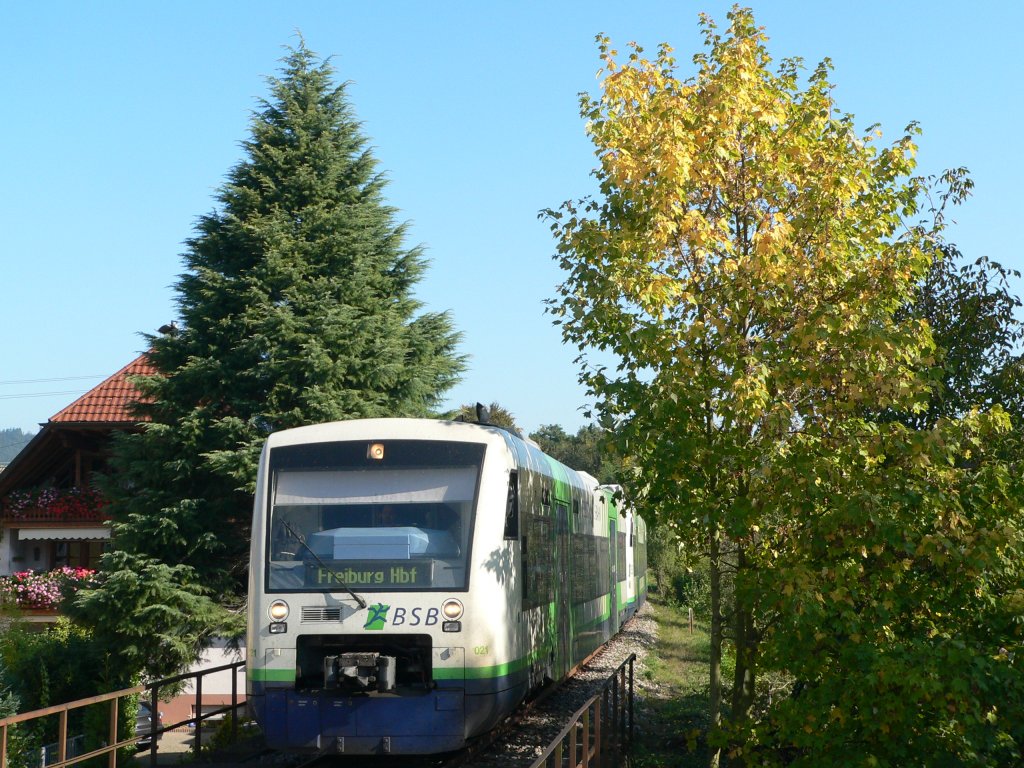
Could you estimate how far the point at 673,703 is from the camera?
57.8ft

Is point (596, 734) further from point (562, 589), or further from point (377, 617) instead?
point (562, 589)

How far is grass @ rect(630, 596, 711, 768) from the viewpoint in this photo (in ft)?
42.3

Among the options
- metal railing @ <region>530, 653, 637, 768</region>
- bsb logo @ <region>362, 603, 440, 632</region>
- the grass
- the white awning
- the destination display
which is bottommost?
the grass

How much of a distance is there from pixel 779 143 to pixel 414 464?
4.50m

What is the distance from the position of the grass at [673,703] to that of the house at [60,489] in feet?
45.6

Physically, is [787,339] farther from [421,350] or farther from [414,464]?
[421,350]

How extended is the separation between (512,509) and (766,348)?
3.11 metres

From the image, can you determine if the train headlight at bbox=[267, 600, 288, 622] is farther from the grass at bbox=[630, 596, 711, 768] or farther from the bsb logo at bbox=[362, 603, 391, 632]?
the grass at bbox=[630, 596, 711, 768]

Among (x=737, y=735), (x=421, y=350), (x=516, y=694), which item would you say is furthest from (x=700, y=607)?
(x=737, y=735)

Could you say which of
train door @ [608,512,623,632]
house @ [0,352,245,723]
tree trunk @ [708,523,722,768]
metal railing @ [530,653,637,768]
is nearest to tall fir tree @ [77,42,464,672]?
train door @ [608,512,623,632]

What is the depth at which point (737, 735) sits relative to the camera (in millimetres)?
8773

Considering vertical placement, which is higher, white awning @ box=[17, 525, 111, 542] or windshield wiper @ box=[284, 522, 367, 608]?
white awning @ box=[17, 525, 111, 542]

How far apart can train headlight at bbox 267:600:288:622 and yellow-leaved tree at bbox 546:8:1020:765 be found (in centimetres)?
347

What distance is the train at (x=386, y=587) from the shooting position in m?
10.6
